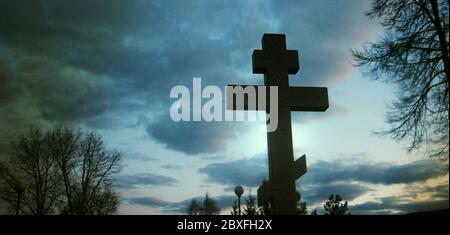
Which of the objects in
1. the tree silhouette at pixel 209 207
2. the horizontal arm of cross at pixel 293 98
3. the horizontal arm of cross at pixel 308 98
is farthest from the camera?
the tree silhouette at pixel 209 207

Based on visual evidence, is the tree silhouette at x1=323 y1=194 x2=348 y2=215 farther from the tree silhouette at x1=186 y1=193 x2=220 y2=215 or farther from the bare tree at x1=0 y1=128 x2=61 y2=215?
the bare tree at x1=0 y1=128 x2=61 y2=215

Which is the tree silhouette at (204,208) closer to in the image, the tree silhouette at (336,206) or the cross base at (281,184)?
the tree silhouette at (336,206)

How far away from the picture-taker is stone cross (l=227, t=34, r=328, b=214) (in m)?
10.7

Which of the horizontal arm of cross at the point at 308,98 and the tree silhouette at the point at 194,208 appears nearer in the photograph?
the horizontal arm of cross at the point at 308,98

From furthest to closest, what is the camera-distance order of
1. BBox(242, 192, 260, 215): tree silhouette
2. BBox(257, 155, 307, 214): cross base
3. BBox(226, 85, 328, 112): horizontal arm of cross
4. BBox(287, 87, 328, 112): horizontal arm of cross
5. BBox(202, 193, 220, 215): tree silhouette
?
BBox(202, 193, 220, 215): tree silhouette → BBox(242, 192, 260, 215): tree silhouette → BBox(287, 87, 328, 112): horizontal arm of cross → BBox(226, 85, 328, 112): horizontal arm of cross → BBox(257, 155, 307, 214): cross base

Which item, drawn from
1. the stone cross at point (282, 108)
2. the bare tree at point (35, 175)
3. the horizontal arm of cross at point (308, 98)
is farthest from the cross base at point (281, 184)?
the bare tree at point (35, 175)

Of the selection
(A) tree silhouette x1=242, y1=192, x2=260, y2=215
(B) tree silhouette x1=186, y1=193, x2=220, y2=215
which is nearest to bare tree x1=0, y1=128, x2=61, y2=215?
(A) tree silhouette x1=242, y1=192, x2=260, y2=215

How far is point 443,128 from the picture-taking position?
9.02 metres

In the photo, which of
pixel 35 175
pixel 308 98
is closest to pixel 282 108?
pixel 308 98

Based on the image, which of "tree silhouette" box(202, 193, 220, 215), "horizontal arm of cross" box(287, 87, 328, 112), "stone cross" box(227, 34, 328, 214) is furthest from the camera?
"tree silhouette" box(202, 193, 220, 215)

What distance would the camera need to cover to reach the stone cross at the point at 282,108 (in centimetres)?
1066

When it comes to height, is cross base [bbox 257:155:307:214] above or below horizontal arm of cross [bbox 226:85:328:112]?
below

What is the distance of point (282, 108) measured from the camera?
1153cm
